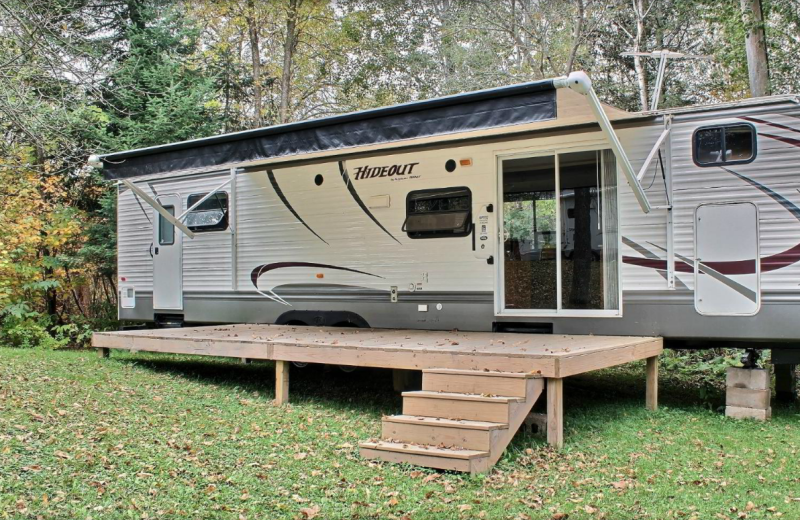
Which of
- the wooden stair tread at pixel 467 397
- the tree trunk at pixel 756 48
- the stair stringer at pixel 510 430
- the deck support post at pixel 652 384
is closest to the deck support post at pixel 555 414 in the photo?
the stair stringer at pixel 510 430

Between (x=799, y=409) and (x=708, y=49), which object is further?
(x=708, y=49)

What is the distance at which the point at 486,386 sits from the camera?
16.3 feet

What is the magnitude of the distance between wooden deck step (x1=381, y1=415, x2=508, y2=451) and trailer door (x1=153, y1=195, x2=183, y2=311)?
18.0 feet

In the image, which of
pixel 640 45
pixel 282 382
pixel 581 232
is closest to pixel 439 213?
pixel 581 232

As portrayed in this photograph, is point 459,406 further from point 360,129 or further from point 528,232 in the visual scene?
point 528,232

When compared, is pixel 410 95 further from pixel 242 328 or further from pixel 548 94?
pixel 548 94

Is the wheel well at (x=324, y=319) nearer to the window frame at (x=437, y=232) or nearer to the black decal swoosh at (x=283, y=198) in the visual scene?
the black decal swoosh at (x=283, y=198)

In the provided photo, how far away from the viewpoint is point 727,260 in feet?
19.7

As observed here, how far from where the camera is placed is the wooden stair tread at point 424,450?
169 inches

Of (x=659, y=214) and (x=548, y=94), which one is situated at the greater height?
(x=548, y=94)

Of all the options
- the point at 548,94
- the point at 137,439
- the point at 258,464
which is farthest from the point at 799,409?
the point at 137,439

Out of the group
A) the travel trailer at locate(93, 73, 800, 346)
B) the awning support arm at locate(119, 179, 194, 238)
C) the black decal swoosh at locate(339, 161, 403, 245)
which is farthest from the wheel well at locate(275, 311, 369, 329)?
the awning support arm at locate(119, 179, 194, 238)

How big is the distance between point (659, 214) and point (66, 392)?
17.9 ft

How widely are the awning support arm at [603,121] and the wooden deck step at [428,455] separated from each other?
8.21ft
